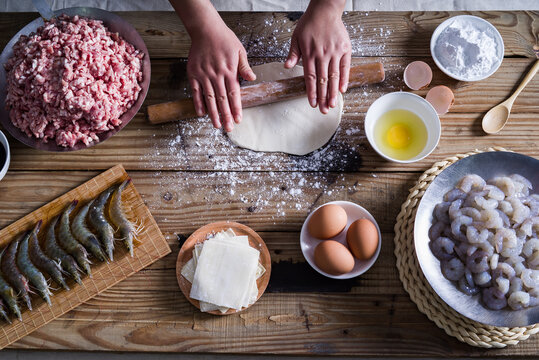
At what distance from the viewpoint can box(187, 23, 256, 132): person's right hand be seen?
1.59m

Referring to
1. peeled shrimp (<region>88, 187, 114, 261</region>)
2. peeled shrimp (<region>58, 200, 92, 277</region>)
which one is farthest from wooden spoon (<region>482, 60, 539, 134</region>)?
peeled shrimp (<region>58, 200, 92, 277</region>)

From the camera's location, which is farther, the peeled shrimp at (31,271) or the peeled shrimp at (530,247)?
the peeled shrimp at (31,271)

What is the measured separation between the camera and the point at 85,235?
159 centimetres

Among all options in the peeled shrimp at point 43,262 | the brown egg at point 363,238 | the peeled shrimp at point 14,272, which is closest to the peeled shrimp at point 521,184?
the brown egg at point 363,238

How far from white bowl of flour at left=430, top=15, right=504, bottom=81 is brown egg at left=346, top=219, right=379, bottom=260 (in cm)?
64

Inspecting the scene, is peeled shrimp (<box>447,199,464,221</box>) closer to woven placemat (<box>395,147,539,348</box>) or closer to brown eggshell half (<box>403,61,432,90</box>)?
woven placemat (<box>395,147,539,348</box>)

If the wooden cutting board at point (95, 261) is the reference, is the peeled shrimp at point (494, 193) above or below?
above

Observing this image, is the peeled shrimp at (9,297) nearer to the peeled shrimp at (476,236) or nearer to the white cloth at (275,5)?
the white cloth at (275,5)

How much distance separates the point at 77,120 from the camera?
5.16 ft

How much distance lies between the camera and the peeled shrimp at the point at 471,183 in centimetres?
→ 150

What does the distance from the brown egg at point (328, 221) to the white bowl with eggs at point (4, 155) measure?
105 centimetres

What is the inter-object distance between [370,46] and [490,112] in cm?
49

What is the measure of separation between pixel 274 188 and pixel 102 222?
0.59m

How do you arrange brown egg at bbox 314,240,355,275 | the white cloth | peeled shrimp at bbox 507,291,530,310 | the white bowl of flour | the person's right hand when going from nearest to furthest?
peeled shrimp at bbox 507,291,530,310 < brown egg at bbox 314,240,355,275 < the person's right hand < the white bowl of flour < the white cloth
